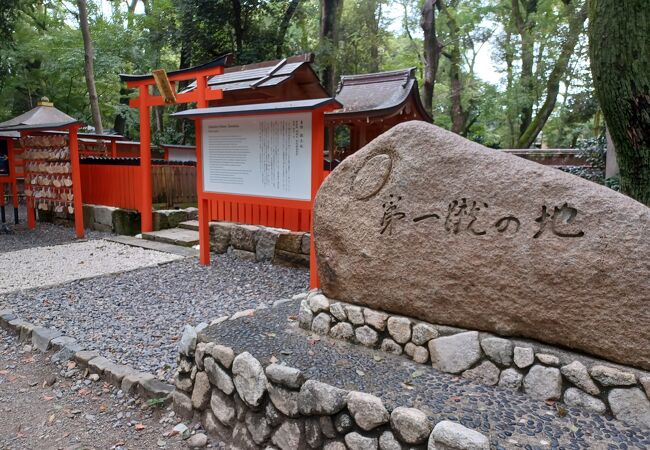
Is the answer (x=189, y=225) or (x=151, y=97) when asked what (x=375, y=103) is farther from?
(x=189, y=225)

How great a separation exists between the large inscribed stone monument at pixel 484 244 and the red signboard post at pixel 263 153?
1746mm

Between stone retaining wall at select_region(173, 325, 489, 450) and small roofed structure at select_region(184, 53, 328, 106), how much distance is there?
5.18 meters

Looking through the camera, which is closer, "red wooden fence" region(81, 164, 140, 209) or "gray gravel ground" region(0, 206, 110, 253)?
"gray gravel ground" region(0, 206, 110, 253)

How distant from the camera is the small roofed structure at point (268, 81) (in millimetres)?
7438

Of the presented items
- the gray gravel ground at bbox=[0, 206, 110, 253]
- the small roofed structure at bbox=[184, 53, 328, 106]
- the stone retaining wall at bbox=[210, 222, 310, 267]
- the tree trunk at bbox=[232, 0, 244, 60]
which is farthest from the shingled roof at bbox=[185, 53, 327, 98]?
the tree trunk at bbox=[232, 0, 244, 60]

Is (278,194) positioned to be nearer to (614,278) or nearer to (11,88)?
(614,278)

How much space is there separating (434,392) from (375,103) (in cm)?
820

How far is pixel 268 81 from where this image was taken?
7414mm

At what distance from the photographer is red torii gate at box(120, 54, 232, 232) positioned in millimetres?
7027

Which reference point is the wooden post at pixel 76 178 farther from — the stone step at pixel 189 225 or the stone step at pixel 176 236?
the stone step at pixel 189 225

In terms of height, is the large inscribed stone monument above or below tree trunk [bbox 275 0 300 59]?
below

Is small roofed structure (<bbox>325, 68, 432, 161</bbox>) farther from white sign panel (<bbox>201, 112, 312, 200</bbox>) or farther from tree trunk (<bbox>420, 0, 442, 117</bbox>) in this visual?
white sign panel (<bbox>201, 112, 312, 200</bbox>)

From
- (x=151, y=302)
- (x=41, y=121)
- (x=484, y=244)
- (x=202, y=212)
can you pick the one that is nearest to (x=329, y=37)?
(x=41, y=121)

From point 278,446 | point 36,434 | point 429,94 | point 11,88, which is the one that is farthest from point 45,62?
point 278,446
